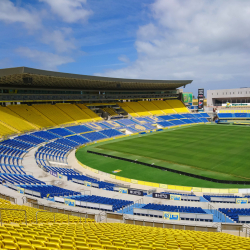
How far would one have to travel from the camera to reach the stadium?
871 centimetres

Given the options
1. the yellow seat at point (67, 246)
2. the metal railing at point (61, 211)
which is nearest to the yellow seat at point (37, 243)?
A: the yellow seat at point (67, 246)

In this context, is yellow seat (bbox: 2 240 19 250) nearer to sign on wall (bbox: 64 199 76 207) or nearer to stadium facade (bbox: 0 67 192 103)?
sign on wall (bbox: 64 199 76 207)

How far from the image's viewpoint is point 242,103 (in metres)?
89.6

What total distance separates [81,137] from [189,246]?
4360 centimetres

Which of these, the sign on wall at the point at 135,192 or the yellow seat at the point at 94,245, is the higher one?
the yellow seat at the point at 94,245

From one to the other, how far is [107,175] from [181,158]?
13.0 meters

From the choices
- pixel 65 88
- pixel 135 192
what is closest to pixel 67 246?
pixel 135 192

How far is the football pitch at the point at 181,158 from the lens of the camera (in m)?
26.4

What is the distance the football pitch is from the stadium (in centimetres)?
14

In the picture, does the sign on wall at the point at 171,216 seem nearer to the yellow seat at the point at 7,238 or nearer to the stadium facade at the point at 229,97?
the yellow seat at the point at 7,238

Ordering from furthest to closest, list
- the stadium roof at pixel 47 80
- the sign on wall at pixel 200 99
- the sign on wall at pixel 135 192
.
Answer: the sign on wall at pixel 200 99 < the stadium roof at pixel 47 80 < the sign on wall at pixel 135 192

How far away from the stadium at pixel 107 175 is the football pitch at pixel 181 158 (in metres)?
0.14

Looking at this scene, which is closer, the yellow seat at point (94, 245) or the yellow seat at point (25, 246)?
the yellow seat at point (25, 246)

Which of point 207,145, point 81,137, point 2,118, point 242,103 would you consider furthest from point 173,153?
point 242,103
